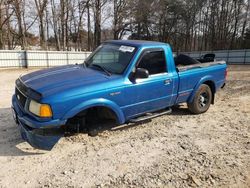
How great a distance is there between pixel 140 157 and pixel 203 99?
295cm

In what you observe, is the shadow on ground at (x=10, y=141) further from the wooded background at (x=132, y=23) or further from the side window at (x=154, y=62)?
→ the wooded background at (x=132, y=23)

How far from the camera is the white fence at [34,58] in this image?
57.4 feet

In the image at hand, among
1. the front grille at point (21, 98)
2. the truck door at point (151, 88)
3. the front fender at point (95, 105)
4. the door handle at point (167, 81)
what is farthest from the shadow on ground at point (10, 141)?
the door handle at point (167, 81)

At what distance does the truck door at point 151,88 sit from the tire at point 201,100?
99cm

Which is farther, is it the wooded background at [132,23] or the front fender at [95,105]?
the wooded background at [132,23]

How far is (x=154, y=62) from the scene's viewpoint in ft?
15.5

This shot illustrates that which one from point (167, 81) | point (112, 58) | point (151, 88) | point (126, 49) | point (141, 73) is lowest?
point (151, 88)

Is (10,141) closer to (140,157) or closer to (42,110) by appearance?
(42,110)

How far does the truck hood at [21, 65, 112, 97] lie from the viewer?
3.58 m

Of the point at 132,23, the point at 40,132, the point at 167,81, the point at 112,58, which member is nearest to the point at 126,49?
the point at 112,58

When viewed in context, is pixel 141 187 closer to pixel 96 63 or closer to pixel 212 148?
pixel 212 148

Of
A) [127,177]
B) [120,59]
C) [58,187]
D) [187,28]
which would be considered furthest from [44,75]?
[187,28]

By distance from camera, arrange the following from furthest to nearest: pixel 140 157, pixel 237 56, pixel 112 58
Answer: pixel 237 56
pixel 112 58
pixel 140 157

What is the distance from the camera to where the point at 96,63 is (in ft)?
15.4
